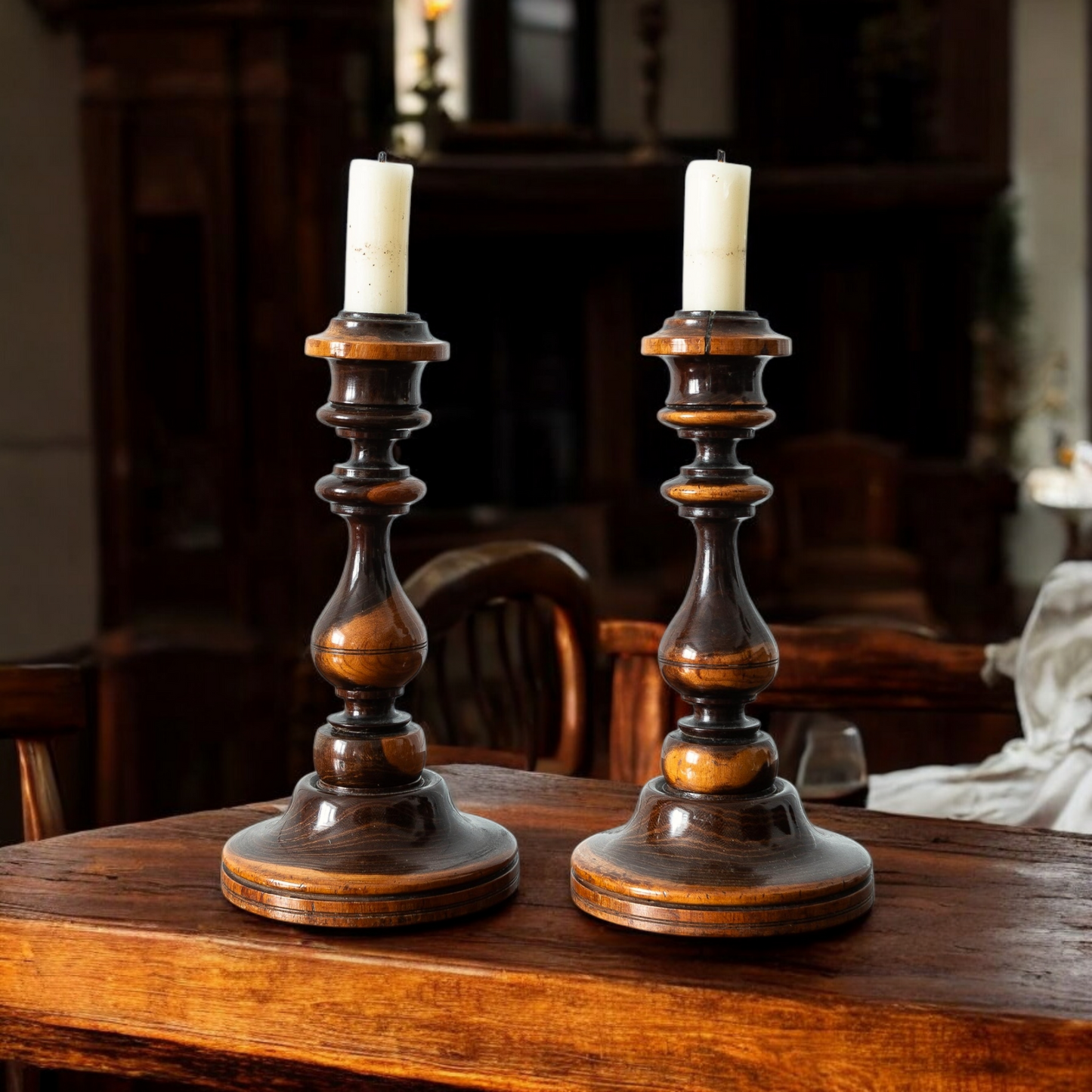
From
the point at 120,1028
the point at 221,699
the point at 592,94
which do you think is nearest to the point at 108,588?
the point at 221,699

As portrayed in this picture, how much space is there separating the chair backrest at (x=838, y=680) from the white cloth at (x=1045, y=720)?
4cm

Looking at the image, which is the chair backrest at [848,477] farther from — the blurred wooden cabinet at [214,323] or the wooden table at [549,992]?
the wooden table at [549,992]

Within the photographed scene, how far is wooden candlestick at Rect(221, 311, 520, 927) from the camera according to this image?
0.90 m

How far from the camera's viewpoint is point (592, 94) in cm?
628

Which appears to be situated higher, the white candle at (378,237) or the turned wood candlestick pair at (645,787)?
the white candle at (378,237)

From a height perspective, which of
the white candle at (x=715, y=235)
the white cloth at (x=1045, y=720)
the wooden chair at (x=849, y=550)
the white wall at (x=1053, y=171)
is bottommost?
the wooden chair at (x=849, y=550)

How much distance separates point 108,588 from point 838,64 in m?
3.87

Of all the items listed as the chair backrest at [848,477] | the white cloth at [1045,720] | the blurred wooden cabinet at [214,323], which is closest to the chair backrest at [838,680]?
the white cloth at [1045,720]

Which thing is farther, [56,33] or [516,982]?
[56,33]

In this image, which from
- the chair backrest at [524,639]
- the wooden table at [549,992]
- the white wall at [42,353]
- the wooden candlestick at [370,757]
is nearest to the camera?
the wooden table at [549,992]

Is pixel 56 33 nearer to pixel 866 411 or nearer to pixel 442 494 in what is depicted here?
pixel 442 494

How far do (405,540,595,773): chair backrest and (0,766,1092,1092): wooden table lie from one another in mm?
573

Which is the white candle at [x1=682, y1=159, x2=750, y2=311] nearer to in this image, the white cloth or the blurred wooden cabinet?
the white cloth

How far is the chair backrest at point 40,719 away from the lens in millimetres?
1387
